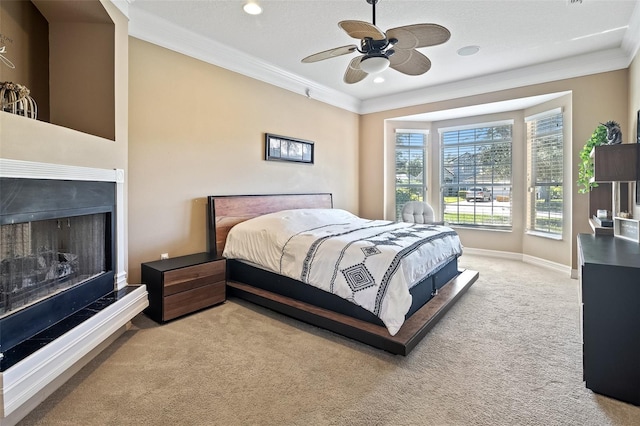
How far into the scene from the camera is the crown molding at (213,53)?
3.04m

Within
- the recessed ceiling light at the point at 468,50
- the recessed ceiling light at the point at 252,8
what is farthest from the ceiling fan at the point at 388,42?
the recessed ceiling light at the point at 468,50

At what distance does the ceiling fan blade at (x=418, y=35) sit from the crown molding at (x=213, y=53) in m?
2.24

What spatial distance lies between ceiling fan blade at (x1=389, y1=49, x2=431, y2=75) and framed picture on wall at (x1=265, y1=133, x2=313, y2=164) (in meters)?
2.09

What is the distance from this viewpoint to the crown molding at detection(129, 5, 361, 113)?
3035mm

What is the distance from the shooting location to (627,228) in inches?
104

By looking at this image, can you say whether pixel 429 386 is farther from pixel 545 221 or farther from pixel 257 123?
pixel 545 221

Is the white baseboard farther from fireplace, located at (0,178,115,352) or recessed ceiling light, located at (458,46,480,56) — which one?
recessed ceiling light, located at (458,46,480,56)

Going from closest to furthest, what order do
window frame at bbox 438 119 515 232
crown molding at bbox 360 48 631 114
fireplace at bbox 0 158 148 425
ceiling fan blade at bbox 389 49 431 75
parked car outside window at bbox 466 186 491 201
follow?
fireplace at bbox 0 158 148 425
ceiling fan blade at bbox 389 49 431 75
crown molding at bbox 360 48 631 114
window frame at bbox 438 119 515 232
parked car outside window at bbox 466 186 491 201

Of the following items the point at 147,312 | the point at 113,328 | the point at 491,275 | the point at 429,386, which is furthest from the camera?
the point at 491,275

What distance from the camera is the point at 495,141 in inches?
217

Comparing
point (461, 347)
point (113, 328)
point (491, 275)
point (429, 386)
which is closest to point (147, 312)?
point (113, 328)

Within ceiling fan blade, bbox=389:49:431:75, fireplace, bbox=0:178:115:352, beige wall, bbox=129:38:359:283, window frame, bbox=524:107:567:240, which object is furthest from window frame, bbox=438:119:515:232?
fireplace, bbox=0:178:115:352

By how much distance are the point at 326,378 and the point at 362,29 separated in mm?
2363

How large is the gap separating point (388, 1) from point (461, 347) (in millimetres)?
3001
